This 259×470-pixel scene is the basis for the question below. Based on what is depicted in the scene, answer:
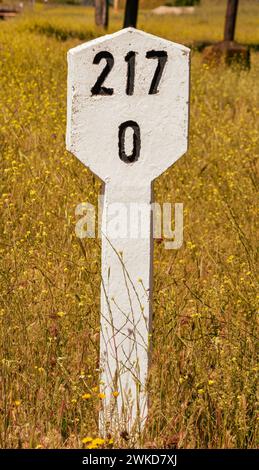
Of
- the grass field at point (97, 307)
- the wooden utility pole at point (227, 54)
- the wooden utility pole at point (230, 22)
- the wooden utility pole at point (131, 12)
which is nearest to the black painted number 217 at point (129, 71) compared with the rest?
the grass field at point (97, 307)

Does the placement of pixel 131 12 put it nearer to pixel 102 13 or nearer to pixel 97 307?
pixel 102 13

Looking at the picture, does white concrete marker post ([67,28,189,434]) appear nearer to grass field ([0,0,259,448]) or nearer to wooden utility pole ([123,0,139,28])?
grass field ([0,0,259,448])

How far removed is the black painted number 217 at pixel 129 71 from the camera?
320 cm

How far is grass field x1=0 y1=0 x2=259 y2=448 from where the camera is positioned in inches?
135

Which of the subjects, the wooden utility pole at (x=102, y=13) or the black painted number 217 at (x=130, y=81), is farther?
the wooden utility pole at (x=102, y=13)

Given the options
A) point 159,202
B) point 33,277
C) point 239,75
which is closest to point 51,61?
point 239,75

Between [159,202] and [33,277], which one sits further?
[159,202]

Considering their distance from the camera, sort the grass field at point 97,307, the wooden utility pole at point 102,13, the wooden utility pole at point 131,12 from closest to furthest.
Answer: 1. the grass field at point 97,307
2. the wooden utility pole at point 131,12
3. the wooden utility pole at point 102,13

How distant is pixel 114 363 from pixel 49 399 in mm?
359

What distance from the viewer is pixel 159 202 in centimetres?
631

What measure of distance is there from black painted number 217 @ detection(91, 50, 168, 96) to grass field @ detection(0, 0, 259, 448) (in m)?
0.88

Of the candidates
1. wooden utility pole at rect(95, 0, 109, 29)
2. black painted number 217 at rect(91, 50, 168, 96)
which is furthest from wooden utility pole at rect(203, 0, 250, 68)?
black painted number 217 at rect(91, 50, 168, 96)

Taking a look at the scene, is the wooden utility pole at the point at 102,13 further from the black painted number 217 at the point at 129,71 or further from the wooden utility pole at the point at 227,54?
the black painted number 217 at the point at 129,71

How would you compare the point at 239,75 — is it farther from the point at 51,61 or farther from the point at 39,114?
the point at 39,114
